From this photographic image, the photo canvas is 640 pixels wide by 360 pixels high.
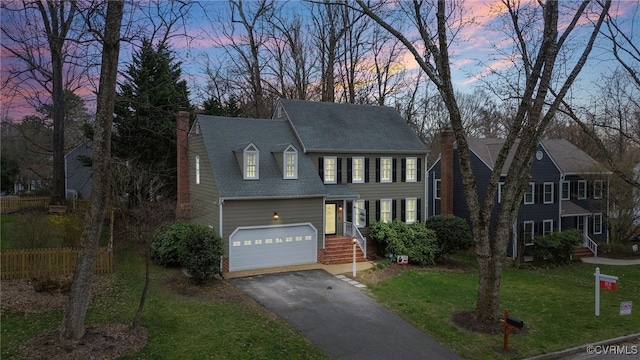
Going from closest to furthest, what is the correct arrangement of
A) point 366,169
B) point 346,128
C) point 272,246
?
1. point 272,246
2. point 366,169
3. point 346,128

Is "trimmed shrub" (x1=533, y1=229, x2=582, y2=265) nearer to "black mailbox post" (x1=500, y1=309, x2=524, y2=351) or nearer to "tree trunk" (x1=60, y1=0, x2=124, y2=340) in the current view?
"black mailbox post" (x1=500, y1=309, x2=524, y2=351)

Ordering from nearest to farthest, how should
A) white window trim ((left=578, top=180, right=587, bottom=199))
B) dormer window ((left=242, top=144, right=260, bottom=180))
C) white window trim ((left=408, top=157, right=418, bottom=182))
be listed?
1. dormer window ((left=242, top=144, right=260, bottom=180))
2. white window trim ((left=408, top=157, right=418, bottom=182))
3. white window trim ((left=578, top=180, right=587, bottom=199))

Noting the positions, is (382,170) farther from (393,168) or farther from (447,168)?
(447,168)

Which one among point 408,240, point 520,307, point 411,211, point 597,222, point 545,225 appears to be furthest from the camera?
point 597,222

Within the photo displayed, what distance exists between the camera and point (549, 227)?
2691cm

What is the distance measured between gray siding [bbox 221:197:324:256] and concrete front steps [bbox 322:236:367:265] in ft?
2.27

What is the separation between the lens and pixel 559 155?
1153 inches

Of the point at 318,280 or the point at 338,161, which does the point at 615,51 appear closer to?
the point at 338,161

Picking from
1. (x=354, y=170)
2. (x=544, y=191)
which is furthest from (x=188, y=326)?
(x=544, y=191)

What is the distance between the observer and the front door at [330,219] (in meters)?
21.1

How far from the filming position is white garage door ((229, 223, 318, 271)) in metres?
17.6

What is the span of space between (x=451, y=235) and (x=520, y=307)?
24.5 ft

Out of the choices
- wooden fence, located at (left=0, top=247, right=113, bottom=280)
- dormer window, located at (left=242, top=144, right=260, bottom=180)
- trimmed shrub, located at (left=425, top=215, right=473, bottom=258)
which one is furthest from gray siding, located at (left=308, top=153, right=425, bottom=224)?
wooden fence, located at (left=0, top=247, right=113, bottom=280)

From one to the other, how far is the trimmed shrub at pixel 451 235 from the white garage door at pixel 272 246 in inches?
259
